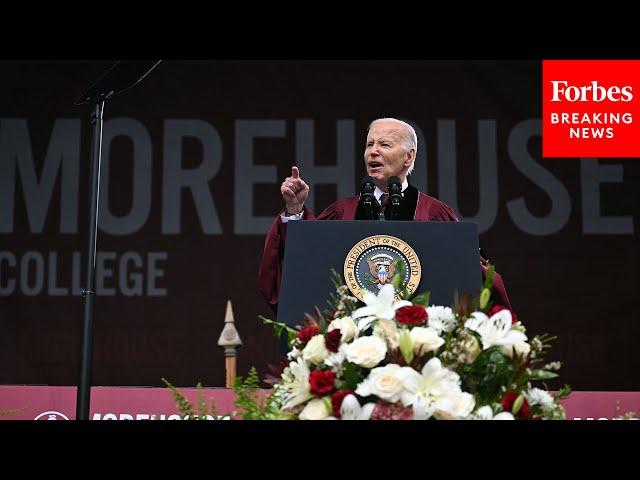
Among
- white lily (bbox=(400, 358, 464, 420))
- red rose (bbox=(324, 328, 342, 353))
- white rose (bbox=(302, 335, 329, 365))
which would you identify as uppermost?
red rose (bbox=(324, 328, 342, 353))

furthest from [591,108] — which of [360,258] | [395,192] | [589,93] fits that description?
[360,258]

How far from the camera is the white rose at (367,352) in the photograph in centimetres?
160

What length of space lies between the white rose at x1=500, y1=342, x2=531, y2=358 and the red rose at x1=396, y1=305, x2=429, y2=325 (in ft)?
0.48

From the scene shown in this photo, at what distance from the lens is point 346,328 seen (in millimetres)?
1709

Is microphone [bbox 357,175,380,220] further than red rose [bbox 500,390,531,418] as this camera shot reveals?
Yes

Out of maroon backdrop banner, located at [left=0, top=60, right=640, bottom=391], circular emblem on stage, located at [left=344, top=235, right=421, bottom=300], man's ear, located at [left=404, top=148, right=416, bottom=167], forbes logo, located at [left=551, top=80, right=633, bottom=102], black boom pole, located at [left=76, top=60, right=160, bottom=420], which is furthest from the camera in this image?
maroon backdrop banner, located at [left=0, top=60, right=640, bottom=391]

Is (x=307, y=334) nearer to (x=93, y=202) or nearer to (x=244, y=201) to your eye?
(x=93, y=202)

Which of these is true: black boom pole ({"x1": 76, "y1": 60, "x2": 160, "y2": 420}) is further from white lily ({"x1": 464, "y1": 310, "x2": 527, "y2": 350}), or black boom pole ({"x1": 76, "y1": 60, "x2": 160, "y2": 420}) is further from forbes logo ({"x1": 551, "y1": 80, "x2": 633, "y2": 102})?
forbes logo ({"x1": 551, "y1": 80, "x2": 633, "y2": 102})

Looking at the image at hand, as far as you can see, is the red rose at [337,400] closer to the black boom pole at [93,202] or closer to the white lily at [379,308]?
the white lily at [379,308]

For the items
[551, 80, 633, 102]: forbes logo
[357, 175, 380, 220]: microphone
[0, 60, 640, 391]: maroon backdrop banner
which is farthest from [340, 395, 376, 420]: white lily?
[551, 80, 633, 102]: forbes logo

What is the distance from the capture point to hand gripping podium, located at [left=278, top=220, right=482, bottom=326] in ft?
7.54
